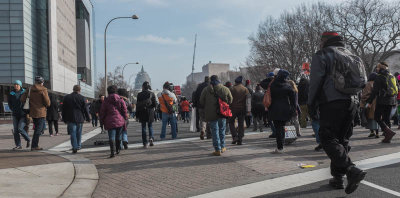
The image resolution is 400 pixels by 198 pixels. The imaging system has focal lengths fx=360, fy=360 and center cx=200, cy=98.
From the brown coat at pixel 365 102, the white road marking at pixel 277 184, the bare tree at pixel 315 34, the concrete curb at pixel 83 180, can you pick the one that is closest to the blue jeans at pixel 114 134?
the concrete curb at pixel 83 180

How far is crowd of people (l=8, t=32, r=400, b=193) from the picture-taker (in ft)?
13.9

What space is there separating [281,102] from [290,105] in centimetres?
22

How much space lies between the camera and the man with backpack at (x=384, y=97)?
8211 mm

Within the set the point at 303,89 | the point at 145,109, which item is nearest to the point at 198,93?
the point at 145,109

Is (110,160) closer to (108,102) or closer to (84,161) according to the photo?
(84,161)

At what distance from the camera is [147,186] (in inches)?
198

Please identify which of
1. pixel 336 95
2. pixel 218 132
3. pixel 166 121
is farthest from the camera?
pixel 166 121

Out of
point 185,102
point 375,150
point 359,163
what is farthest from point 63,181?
point 185,102

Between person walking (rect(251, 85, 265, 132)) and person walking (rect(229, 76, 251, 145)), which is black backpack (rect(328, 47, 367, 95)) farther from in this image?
person walking (rect(251, 85, 265, 132))

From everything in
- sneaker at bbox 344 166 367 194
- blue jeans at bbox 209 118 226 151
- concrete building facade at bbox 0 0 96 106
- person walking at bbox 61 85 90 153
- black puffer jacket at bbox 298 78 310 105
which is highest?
concrete building facade at bbox 0 0 96 106

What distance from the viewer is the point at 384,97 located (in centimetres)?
837

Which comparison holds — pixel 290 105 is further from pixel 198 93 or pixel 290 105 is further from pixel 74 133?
pixel 74 133

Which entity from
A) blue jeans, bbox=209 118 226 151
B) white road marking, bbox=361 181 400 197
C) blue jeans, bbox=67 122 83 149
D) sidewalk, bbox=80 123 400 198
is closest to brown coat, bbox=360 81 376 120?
sidewalk, bbox=80 123 400 198

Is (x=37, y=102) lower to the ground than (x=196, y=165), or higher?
higher
